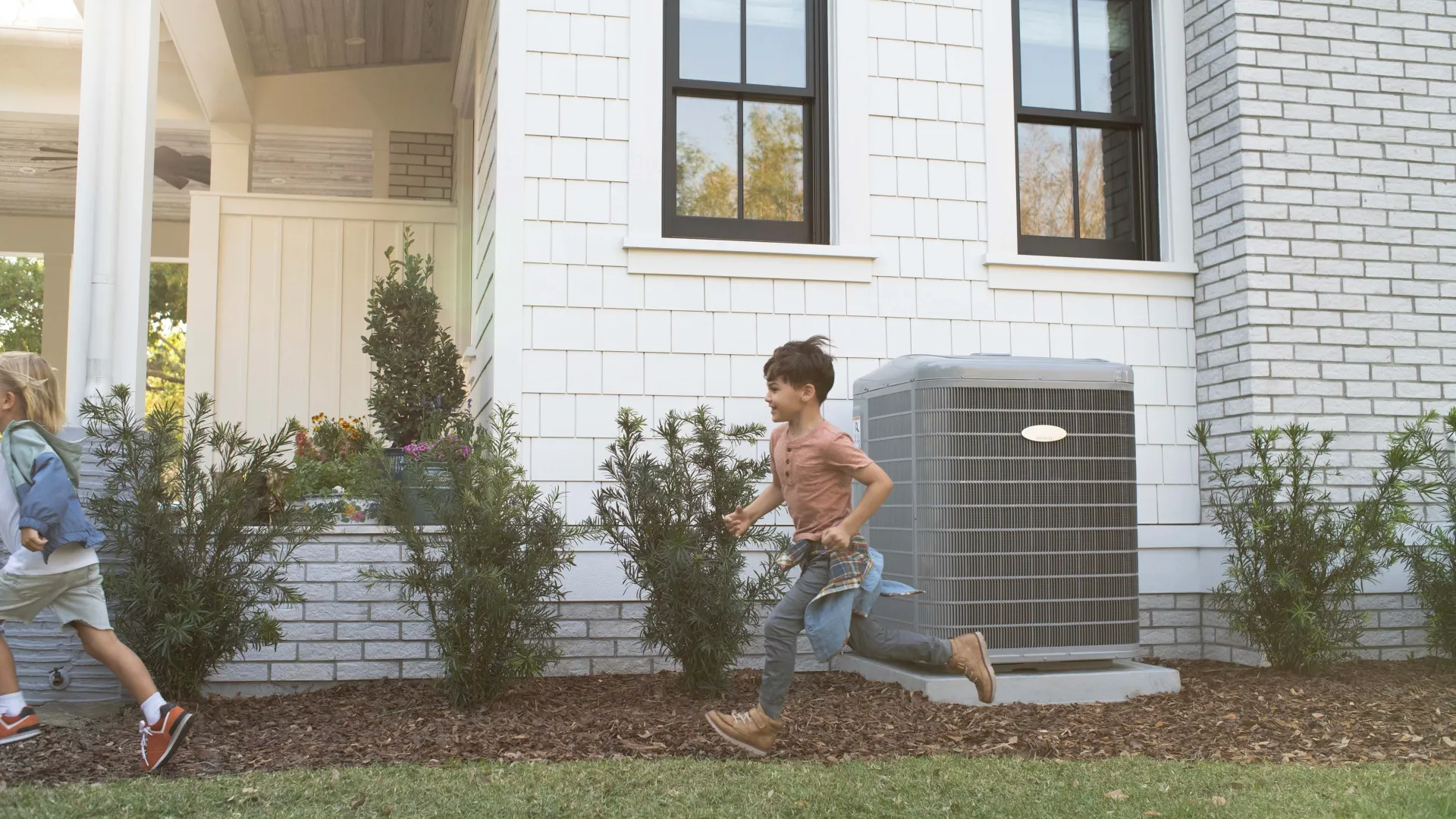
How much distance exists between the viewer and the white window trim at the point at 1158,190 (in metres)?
5.61

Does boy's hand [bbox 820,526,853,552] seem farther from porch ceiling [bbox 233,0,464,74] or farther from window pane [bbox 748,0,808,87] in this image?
porch ceiling [bbox 233,0,464,74]

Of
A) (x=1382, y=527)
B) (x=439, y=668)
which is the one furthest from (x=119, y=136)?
(x=1382, y=527)

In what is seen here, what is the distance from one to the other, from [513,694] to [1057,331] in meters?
3.07

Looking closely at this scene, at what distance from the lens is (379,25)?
780 cm

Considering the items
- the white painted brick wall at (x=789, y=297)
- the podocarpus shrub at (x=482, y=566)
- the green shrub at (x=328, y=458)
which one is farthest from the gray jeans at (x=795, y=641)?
the green shrub at (x=328, y=458)

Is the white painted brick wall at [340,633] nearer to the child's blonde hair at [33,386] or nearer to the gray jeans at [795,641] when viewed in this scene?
the child's blonde hair at [33,386]

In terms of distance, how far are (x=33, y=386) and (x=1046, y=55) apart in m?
4.79

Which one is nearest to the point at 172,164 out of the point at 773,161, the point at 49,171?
the point at 49,171

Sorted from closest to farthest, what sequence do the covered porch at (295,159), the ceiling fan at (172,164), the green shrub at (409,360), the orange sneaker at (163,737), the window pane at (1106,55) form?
the orange sneaker at (163,737) → the window pane at (1106,55) → the green shrub at (409,360) → the covered porch at (295,159) → the ceiling fan at (172,164)

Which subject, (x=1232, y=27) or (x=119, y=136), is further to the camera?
(x=1232, y=27)

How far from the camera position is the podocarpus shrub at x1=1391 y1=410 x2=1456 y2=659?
16.5 feet

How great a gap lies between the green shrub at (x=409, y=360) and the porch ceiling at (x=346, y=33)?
1998 mm

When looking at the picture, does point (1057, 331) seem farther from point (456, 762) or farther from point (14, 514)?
point (14, 514)

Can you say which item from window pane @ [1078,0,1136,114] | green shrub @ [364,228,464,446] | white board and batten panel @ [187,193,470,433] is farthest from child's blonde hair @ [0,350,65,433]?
window pane @ [1078,0,1136,114]
